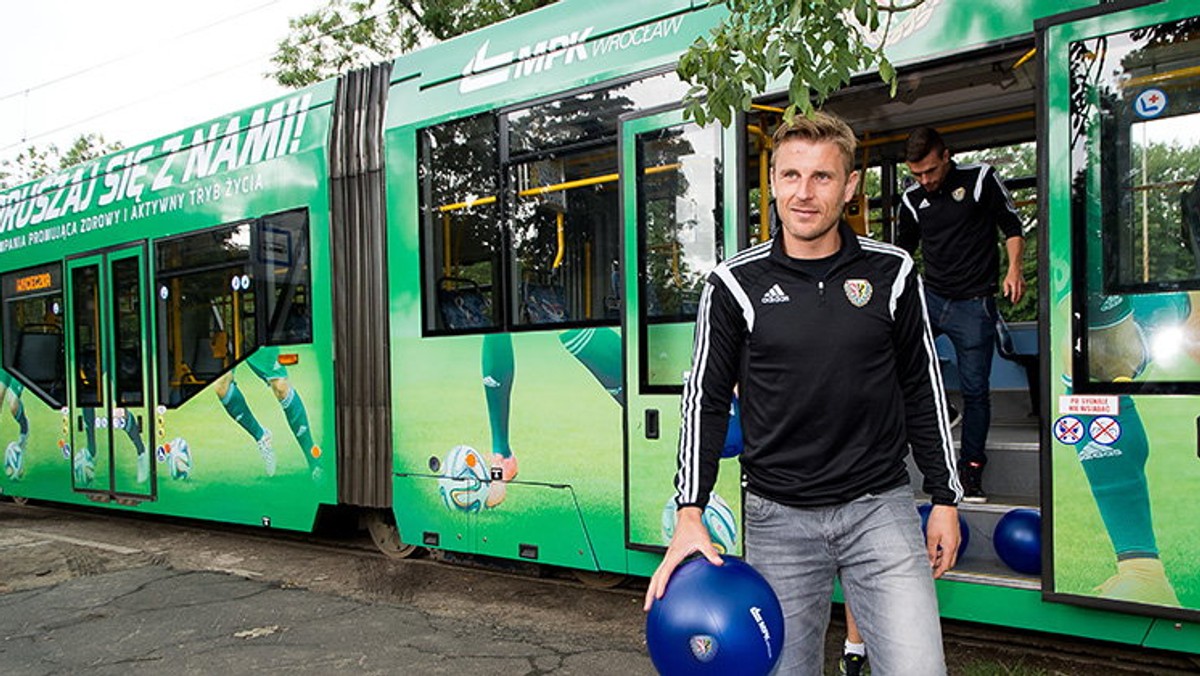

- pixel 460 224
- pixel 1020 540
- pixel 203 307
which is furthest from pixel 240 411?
pixel 1020 540

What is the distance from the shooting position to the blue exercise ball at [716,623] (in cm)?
→ 217

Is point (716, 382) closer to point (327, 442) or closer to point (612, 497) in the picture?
point (612, 497)

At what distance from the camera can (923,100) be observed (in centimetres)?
584

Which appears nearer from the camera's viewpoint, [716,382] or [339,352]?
[716,382]

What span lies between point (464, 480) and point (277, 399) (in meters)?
1.96

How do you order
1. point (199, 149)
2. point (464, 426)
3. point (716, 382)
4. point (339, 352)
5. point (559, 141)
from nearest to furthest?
point (716, 382) → point (559, 141) → point (464, 426) → point (339, 352) → point (199, 149)

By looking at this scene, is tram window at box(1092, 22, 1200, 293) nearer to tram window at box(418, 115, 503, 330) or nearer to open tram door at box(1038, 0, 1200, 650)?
open tram door at box(1038, 0, 1200, 650)

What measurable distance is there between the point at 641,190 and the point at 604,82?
692mm

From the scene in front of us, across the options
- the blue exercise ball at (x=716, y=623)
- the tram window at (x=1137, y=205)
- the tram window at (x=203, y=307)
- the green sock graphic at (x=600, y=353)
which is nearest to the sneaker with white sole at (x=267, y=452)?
the tram window at (x=203, y=307)

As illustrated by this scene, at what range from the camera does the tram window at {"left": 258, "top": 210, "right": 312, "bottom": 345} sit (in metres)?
6.60

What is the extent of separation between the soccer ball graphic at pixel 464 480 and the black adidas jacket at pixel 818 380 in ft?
10.5

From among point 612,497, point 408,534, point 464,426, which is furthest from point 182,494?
point 612,497

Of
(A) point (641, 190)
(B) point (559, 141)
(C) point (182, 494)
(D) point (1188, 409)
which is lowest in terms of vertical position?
(C) point (182, 494)

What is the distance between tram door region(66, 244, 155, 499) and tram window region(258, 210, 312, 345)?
1871 mm
